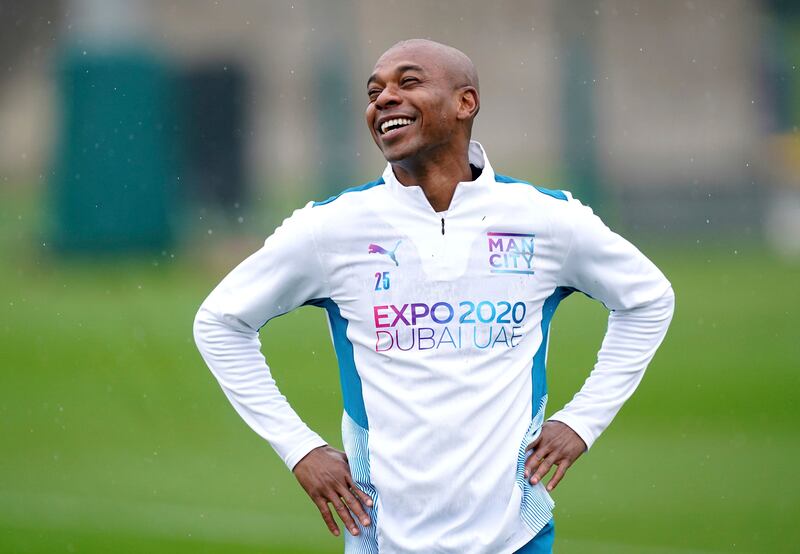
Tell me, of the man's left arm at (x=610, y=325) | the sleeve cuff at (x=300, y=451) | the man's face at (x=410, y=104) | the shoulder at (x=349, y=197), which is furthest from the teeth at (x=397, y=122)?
the sleeve cuff at (x=300, y=451)

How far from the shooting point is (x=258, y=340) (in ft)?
10.8

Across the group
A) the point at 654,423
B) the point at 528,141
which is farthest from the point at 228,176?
the point at 654,423

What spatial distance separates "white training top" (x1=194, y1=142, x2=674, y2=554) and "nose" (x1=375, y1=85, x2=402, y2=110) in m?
0.19

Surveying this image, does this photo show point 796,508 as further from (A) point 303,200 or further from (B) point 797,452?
(A) point 303,200

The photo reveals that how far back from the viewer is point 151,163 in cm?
1944

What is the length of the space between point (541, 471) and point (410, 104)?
34.8 inches

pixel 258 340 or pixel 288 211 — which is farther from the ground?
pixel 258 340

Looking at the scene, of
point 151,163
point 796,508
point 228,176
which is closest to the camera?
point 796,508

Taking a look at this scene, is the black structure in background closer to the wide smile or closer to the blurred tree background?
the blurred tree background

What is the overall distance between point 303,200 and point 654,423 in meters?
21.9

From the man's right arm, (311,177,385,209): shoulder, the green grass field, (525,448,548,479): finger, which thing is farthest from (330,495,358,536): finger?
the green grass field

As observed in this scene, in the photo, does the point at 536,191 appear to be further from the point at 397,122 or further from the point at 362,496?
the point at 362,496

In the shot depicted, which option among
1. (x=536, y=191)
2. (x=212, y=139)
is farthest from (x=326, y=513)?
(x=212, y=139)

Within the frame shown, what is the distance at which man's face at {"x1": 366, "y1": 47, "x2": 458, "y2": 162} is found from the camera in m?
3.17
